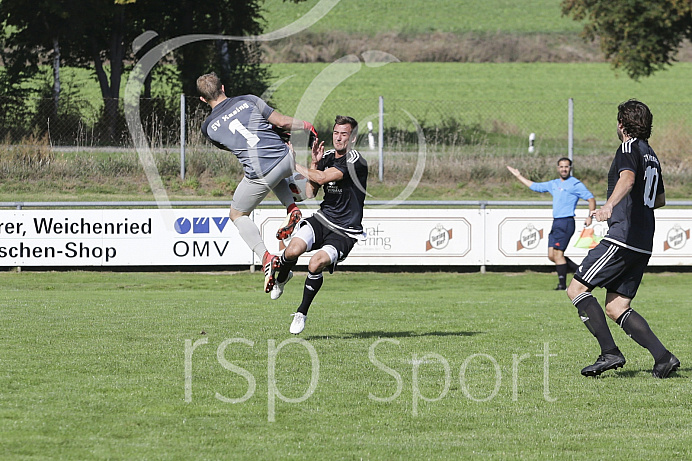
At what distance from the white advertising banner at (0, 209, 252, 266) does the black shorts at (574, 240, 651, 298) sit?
432 inches

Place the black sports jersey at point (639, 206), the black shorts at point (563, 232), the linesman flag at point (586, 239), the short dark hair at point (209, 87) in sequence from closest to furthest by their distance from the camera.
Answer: the black sports jersey at point (639, 206)
the short dark hair at point (209, 87)
the black shorts at point (563, 232)
the linesman flag at point (586, 239)

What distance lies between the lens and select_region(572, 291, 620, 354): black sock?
25.2 ft

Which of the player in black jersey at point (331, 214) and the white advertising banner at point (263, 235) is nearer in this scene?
the player in black jersey at point (331, 214)

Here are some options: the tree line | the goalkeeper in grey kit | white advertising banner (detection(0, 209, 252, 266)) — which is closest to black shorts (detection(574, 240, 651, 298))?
the goalkeeper in grey kit

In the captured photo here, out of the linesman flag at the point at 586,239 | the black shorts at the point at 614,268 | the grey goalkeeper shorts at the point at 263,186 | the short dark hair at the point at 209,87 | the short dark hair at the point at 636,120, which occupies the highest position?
the short dark hair at the point at 209,87

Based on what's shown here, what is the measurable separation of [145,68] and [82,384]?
87.4 ft

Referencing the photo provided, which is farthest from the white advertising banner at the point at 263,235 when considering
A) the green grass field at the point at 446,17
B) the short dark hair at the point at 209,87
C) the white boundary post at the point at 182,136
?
the green grass field at the point at 446,17

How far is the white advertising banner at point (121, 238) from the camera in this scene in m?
17.9

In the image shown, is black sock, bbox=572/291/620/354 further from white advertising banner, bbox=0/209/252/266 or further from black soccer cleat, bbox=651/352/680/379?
white advertising banner, bbox=0/209/252/266

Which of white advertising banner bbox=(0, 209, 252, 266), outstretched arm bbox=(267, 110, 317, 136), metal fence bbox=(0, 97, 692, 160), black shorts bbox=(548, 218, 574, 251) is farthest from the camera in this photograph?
metal fence bbox=(0, 97, 692, 160)

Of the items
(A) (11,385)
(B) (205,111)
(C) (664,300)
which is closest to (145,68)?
(B) (205,111)

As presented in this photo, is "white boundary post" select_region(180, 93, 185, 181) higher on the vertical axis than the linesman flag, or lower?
higher

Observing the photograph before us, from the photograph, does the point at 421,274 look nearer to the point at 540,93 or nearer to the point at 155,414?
the point at 155,414

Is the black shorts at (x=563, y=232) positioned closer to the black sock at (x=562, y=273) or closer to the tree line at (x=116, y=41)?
the black sock at (x=562, y=273)
